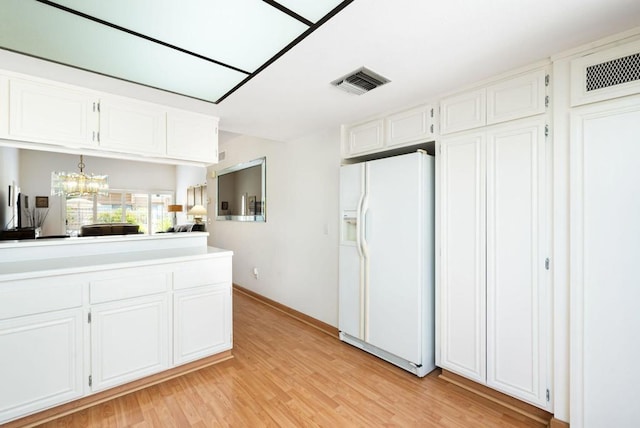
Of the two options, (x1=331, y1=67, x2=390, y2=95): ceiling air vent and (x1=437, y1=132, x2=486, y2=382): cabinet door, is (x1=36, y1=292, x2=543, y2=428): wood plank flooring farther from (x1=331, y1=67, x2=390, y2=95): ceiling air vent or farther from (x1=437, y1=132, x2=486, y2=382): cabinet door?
(x1=331, y1=67, x2=390, y2=95): ceiling air vent

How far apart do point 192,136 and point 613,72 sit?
10.3 feet

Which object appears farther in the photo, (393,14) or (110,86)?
(110,86)

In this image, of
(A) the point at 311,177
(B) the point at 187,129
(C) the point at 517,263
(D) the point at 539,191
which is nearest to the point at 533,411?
(C) the point at 517,263

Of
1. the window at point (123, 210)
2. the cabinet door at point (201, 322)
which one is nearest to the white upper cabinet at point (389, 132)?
the cabinet door at point (201, 322)

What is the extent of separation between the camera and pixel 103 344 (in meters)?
2.03

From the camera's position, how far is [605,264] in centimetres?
158

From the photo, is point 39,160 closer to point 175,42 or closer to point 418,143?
point 175,42

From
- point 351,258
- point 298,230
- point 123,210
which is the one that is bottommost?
point 351,258

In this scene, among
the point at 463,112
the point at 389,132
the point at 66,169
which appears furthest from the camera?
the point at 66,169

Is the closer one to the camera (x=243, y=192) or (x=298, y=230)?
(x=298, y=230)

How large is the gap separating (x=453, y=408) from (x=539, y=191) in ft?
5.29

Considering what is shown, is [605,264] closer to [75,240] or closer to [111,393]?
[111,393]

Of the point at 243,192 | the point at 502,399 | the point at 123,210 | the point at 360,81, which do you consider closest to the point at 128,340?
the point at 360,81

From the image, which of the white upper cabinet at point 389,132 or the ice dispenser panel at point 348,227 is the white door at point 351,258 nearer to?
the ice dispenser panel at point 348,227
